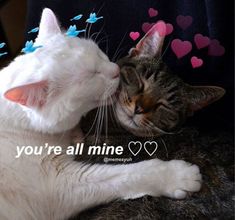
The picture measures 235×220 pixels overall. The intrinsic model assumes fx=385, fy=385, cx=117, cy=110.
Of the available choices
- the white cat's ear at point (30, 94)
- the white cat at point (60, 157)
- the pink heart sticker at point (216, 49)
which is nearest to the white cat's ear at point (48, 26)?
the white cat at point (60, 157)

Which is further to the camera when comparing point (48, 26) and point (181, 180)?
point (48, 26)

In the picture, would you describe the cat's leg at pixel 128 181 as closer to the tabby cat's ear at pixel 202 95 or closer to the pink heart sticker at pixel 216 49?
the tabby cat's ear at pixel 202 95

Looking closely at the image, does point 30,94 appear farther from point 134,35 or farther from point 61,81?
point 134,35

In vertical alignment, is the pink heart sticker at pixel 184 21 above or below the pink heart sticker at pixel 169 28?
above

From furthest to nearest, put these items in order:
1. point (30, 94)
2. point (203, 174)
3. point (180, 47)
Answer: point (180, 47) → point (203, 174) → point (30, 94)

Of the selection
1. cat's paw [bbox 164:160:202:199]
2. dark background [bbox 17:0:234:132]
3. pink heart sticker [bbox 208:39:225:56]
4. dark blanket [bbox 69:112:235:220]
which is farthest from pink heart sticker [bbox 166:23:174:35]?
cat's paw [bbox 164:160:202:199]

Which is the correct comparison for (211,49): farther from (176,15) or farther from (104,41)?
(104,41)

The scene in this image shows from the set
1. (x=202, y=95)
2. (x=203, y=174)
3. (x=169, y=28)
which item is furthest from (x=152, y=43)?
(x=203, y=174)
